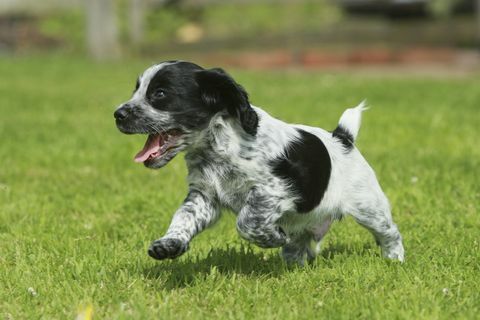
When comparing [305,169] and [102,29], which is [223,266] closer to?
[305,169]

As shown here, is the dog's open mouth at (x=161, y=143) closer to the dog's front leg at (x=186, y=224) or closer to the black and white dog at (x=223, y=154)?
the black and white dog at (x=223, y=154)

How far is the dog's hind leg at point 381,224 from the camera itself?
4168mm

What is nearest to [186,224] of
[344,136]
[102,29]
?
[344,136]

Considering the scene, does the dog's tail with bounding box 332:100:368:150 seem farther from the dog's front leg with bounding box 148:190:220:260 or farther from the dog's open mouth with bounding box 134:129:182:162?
the dog's open mouth with bounding box 134:129:182:162

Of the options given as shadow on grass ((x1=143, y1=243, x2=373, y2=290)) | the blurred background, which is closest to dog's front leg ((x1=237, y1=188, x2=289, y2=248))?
shadow on grass ((x1=143, y1=243, x2=373, y2=290))

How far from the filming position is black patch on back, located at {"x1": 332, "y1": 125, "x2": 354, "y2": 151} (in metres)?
4.30

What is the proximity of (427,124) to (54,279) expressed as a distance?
5.84 meters

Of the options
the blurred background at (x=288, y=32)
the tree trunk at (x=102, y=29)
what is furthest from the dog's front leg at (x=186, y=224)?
the tree trunk at (x=102, y=29)

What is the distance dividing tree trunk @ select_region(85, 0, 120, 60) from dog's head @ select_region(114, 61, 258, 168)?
50.2ft

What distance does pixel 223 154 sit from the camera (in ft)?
12.4

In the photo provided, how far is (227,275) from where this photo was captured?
3.94 meters

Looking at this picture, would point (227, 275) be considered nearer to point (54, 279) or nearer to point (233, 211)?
point (233, 211)

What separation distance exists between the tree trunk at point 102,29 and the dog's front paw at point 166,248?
1563cm

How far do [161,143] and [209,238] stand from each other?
4.02 feet
